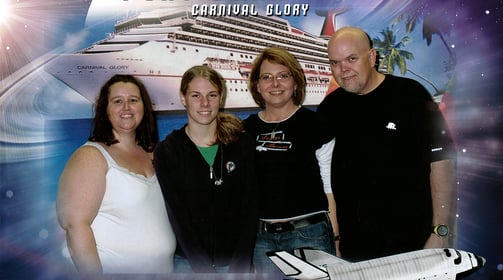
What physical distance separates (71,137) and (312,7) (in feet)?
4.19

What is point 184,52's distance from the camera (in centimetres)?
199

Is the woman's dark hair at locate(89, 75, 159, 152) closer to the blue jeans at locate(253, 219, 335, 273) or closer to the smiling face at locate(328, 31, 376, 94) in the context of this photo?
the blue jeans at locate(253, 219, 335, 273)

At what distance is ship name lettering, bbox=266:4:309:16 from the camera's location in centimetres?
198

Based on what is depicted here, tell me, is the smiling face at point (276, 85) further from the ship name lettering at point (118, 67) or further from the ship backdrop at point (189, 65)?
the ship name lettering at point (118, 67)

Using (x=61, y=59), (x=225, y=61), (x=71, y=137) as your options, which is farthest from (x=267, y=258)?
(x=61, y=59)

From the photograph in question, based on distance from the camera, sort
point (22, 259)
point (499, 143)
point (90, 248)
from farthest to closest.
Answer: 1. point (22, 259)
2. point (499, 143)
3. point (90, 248)

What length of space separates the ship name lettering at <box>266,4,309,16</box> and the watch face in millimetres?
1136

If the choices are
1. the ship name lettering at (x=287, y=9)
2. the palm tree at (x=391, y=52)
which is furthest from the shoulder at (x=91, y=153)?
the palm tree at (x=391, y=52)

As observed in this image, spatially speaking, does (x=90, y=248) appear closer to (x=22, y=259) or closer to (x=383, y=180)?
(x=22, y=259)

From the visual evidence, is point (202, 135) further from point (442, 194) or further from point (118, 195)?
point (442, 194)

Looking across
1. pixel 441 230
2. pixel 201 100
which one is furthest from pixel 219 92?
pixel 441 230

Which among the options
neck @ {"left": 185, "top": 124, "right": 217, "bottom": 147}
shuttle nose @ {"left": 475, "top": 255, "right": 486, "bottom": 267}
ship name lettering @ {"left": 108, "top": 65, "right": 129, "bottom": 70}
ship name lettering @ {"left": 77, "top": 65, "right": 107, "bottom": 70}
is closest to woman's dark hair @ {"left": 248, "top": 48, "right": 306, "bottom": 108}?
neck @ {"left": 185, "top": 124, "right": 217, "bottom": 147}

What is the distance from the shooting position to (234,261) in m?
1.86

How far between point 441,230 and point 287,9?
121 centimetres
